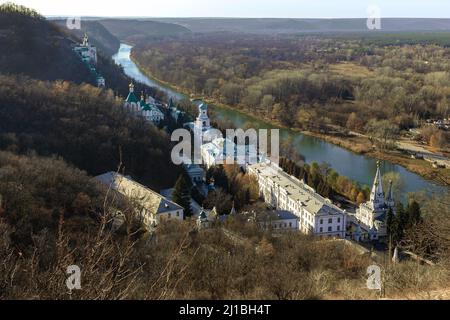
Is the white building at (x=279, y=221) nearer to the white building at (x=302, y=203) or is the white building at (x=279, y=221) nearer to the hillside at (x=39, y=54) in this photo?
the white building at (x=302, y=203)

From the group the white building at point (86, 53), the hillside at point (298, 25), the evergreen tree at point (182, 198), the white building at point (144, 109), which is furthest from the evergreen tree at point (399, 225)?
the hillside at point (298, 25)

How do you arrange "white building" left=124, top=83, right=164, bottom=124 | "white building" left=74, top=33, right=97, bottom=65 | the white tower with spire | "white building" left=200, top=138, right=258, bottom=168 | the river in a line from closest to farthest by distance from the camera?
"white building" left=200, top=138, right=258, bottom=168 < the river < the white tower with spire < "white building" left=124, top=83, right=164, bottom=124 < "white building" left=74, top=33, right=97, bottom=65

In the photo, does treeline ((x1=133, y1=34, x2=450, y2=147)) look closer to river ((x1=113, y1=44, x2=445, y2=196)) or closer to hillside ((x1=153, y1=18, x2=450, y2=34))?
river ((x1=113, y1=44, x2=445, y2=196))

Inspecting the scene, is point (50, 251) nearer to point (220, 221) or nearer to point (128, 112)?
point (220, 221)

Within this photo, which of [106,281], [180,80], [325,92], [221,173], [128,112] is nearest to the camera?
[106,281]

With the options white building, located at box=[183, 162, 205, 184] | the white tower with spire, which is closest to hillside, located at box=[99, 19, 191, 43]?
the white tower with spire

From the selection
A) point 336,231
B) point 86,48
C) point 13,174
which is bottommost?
point 336,231

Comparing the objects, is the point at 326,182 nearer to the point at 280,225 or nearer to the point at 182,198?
the point at 280,225
